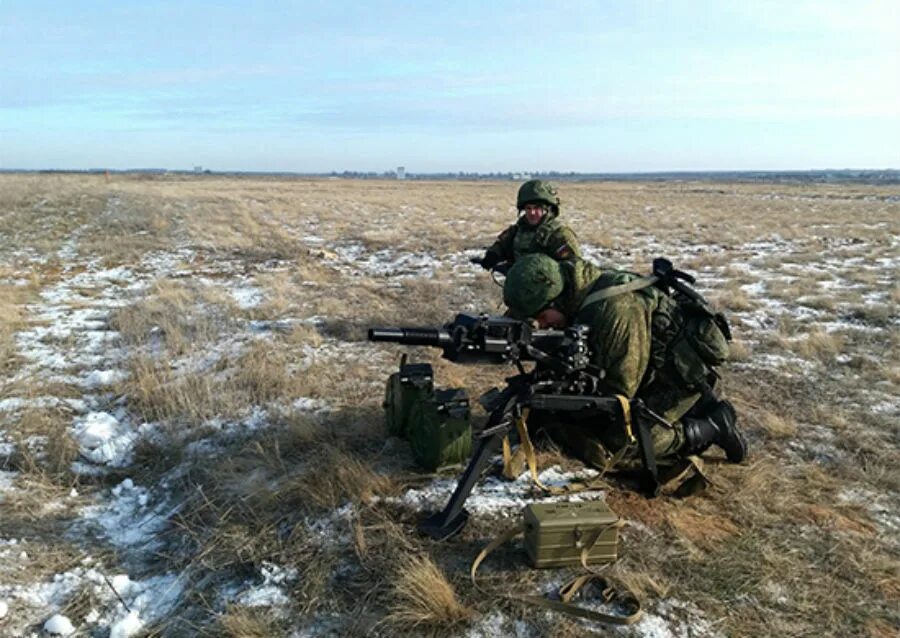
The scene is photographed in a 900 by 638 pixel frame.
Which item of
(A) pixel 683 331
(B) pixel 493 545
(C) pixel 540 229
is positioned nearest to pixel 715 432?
(A) pixel 683 331

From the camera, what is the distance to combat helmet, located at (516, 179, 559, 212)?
5801 mm

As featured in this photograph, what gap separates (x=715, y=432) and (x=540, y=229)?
7.53 feet

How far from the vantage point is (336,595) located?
3.12 metres

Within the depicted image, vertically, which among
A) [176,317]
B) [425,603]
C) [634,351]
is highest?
[634,351]

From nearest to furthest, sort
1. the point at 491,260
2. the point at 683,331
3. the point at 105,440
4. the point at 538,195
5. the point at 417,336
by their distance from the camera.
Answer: the point at 417,336, the point at 683,331, the point at 105,440, the point at 538,195, the point at 491,260

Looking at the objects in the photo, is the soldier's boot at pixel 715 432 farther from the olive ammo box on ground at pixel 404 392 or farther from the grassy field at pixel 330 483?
the olive ammo box on ground at pixel 404 392

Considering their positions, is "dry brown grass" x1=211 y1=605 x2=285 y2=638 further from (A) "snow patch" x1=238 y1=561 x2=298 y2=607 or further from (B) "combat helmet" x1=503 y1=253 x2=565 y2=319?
(B) "combat helmet" x1=503 y1=253 x2=565 y2=319

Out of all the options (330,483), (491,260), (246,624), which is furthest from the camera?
(491,260)

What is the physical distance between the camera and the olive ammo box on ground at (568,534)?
10.3ft

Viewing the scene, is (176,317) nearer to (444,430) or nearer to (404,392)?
(404,392)

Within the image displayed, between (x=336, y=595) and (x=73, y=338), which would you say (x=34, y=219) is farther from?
(x=336, y=595)

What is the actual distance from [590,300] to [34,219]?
74.5ft

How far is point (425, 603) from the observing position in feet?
9.66

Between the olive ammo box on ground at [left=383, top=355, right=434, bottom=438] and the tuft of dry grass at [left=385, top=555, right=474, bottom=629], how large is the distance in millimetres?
1491
